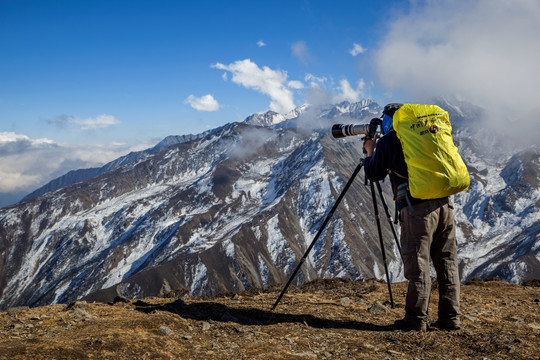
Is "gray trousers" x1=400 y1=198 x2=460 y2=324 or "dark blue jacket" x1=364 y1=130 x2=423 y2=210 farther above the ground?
"dark blue jacket" x1=364 y1=130 x2=423 y2=210

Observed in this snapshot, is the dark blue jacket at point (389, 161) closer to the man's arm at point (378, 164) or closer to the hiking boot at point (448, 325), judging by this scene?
the man's arm at point (378, 164)

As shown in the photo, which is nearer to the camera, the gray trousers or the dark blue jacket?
the gray trousers

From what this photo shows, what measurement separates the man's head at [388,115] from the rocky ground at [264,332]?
4557mm

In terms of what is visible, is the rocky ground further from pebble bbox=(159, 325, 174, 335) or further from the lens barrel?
the lens barrel

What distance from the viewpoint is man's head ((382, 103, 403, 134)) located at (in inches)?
330

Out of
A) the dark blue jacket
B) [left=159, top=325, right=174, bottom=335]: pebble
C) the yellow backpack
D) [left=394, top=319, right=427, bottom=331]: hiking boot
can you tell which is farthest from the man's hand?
[left=159, top=325, right=174, bottom=335]: pebble

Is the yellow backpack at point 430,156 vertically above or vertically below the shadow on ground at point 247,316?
above

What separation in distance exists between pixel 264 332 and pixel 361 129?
5258mm

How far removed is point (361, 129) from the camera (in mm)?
9039

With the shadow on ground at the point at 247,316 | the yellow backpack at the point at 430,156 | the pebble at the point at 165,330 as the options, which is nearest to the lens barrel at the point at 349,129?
the yellow backpack at the point at 430,156

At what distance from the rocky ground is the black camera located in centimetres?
454

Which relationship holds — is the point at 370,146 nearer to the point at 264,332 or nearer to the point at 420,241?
the point at 420,241

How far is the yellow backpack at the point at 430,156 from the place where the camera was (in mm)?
7246

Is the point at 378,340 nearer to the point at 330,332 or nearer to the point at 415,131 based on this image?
the point at 330,332
